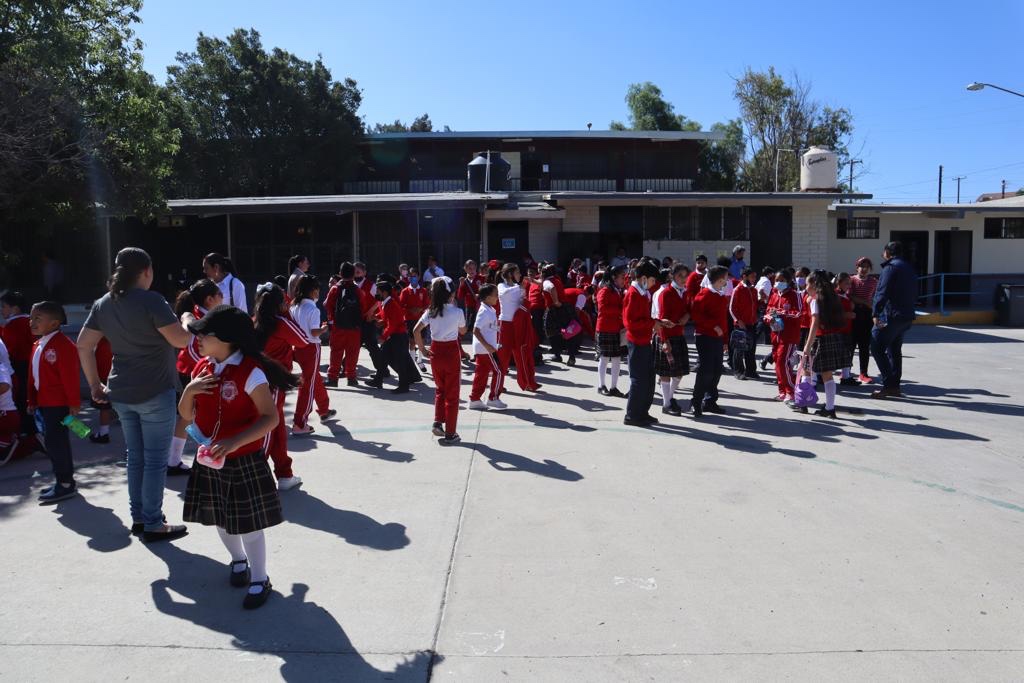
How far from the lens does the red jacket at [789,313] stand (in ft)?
31.4

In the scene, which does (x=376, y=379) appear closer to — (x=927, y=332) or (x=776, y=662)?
(x=776, y=662)

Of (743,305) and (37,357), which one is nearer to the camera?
(37,357)

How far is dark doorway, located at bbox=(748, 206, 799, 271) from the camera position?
2053 cm

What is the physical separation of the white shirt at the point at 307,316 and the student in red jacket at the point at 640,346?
126 inches

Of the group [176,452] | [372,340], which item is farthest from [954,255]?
[176,452]

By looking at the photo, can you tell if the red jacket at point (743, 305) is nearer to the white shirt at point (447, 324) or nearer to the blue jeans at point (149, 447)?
the white shirt at point (447, 324)

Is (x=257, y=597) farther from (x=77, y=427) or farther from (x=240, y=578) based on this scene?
(x=77, y=427)

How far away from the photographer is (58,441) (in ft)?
19.1

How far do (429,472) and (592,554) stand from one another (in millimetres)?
2134

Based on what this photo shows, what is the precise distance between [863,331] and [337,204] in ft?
35.3

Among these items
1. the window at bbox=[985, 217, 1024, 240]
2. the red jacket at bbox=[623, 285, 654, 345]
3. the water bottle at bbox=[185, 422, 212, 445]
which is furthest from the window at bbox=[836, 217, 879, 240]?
the water bottle at bbox=[185, 422, 212, 445]

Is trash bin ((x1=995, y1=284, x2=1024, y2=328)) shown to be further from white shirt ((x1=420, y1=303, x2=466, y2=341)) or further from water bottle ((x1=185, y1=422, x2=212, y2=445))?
water bottle ((x1=185, y1=422, x2=212, y2=445))

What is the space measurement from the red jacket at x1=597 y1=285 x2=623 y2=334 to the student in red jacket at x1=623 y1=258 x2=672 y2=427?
160 centimetres

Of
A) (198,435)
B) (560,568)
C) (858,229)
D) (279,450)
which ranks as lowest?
(560,568)
